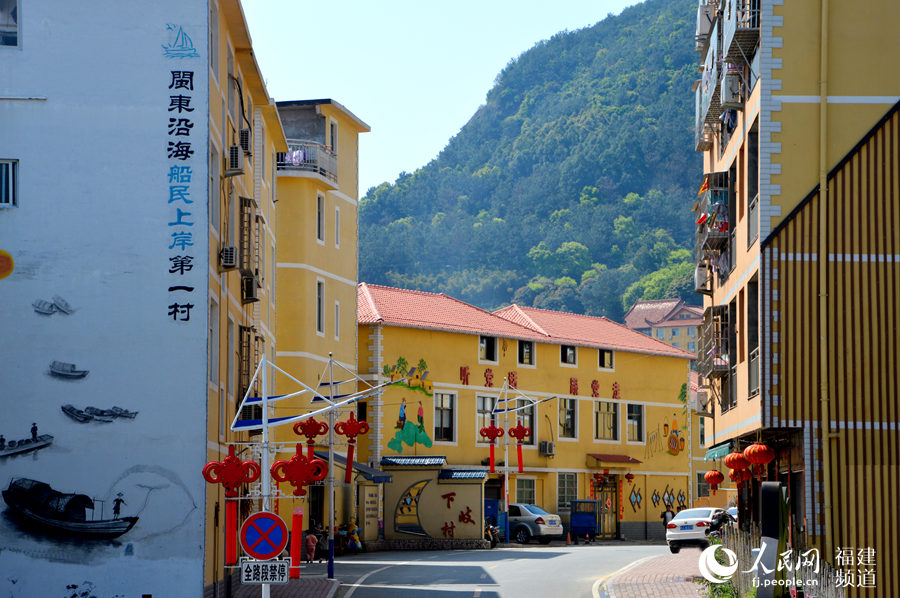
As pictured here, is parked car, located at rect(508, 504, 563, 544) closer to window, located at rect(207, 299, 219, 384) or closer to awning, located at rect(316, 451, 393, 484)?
awning, located at rect(316, 451, 393, 484)

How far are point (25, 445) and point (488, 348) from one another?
1243 inches

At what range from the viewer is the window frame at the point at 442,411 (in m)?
48.7

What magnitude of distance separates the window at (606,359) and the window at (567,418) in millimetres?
2859

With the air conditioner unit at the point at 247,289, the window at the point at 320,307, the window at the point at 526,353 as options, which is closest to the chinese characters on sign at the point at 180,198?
the air conditioner unit at the point at 247,289

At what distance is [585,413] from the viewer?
54688mm

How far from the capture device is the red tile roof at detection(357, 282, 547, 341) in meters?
48.2

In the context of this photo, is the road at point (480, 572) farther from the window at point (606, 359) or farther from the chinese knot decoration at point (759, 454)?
the window at point (606, 359)

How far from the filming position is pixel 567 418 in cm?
5403

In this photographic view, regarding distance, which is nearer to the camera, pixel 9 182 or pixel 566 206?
pixel 9 182

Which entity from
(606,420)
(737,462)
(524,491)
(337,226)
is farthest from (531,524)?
(737,462)

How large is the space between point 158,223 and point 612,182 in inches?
5348

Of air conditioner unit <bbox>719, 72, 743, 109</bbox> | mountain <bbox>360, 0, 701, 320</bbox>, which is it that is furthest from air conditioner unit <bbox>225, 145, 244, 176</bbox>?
mountain <bbox>360, 0, 701, 320</bbox>

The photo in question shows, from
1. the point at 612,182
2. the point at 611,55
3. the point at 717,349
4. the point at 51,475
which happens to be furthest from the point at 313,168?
the point at 611,55

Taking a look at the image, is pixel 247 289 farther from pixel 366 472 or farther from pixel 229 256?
pixel 366 472
